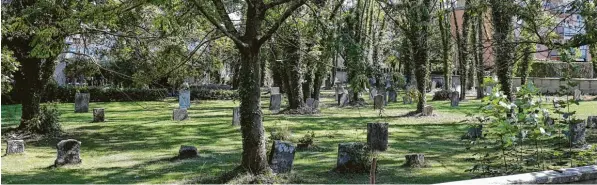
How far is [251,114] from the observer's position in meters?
8.15

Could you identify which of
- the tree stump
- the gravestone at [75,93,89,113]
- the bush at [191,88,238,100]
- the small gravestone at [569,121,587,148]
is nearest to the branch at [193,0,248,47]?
the tree stump

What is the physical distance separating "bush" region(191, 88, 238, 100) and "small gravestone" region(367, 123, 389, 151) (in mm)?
23690

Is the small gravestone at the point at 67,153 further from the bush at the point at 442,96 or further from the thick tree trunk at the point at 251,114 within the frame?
the bush at the point at 442,96

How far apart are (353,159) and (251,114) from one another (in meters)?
2.09

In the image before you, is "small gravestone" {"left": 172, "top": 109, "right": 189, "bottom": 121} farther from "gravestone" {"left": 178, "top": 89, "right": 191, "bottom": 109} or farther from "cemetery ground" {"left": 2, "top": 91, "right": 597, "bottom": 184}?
"gravestone" {"left": 178, "top": 89, "right": 191, "bottom": 109}

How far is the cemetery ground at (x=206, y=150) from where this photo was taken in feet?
30.5

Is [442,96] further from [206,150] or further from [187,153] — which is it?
[187,153]

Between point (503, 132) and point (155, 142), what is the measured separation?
9449 mm

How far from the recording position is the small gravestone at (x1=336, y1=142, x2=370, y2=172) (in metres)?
9.24

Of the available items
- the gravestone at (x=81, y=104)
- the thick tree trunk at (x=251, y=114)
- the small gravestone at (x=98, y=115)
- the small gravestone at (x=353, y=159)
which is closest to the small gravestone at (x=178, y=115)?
the small gravestone at (x=98, y=115)

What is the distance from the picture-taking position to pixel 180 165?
1045 centimetres

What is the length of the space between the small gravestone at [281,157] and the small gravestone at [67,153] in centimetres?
428

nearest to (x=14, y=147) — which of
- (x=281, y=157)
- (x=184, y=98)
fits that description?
(x=281, y=157)

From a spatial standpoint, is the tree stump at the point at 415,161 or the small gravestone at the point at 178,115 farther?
the small gravestone at the point at 178,115
